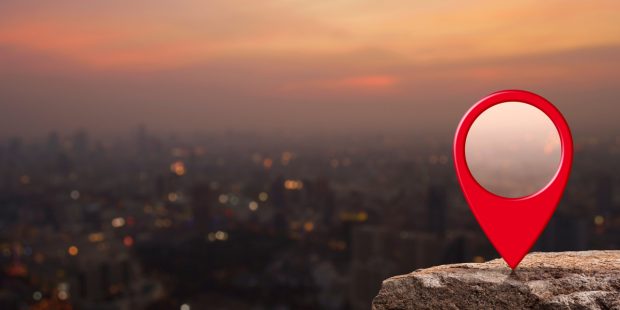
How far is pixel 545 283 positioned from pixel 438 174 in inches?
676

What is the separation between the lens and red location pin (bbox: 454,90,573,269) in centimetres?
162

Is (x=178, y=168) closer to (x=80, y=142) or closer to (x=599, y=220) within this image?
(x=80, y=142)

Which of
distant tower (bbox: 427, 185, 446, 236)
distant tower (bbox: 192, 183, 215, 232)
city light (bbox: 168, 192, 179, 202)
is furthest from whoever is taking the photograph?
city light (bbox: 168, 192, 179, 202)

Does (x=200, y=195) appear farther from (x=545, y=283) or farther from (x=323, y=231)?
(x=545, y=283)

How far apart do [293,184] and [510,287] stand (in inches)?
850

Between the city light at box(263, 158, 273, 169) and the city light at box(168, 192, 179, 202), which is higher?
the city light at box(263, 158, 273, 169)

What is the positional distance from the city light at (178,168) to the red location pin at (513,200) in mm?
25940

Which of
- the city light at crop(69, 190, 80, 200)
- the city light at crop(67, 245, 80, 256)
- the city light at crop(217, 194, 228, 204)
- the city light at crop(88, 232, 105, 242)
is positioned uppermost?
the city light at crop(69, 190, 80, 200)

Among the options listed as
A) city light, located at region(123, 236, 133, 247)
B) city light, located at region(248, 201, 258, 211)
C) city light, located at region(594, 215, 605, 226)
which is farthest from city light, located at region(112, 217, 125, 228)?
city light, located at region(594, 215, 605, 226)

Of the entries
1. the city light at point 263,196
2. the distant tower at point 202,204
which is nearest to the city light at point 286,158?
the city light at point 263,196

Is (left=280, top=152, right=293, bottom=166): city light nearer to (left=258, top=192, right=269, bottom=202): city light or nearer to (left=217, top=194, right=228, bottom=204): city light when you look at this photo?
(left=258, top=192, right=269, bottom=202): city light

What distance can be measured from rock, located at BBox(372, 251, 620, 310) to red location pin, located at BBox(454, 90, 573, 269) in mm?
80

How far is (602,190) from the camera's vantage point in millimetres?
14211

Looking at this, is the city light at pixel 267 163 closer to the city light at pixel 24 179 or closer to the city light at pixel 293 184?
the city light at pixel 293 184
